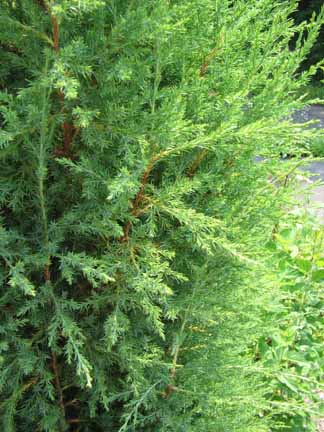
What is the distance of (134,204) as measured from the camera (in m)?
1.62

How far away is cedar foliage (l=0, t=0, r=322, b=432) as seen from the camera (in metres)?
1.44

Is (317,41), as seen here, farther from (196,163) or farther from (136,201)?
(136,201)

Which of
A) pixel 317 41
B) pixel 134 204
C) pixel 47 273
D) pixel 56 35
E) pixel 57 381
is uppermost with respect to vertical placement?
pixel 56 35

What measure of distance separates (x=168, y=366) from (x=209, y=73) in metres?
1.06

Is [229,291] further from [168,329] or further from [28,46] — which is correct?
[28,46]

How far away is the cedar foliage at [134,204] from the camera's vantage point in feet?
4.73

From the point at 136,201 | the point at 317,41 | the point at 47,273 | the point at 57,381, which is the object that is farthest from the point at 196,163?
the point at 317,41

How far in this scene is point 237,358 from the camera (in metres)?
1.95

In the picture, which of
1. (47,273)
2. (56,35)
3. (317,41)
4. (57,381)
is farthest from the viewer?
(317,41)

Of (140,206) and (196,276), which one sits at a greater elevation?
(140,206)

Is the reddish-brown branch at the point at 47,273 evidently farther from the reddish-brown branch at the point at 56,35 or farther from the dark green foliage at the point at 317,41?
the dark green foliage at the point at 317,41

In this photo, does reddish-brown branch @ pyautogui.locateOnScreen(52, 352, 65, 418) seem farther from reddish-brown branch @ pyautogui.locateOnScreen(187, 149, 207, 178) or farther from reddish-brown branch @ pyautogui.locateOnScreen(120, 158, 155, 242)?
reddish-brown branch @ pyautogui.locateOnScreen(187, 149, 207, 178)

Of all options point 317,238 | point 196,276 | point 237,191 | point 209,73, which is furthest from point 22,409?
point 317,238

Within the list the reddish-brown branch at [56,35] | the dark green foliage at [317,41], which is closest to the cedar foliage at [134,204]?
the reddish-brown branch at [56,35]
